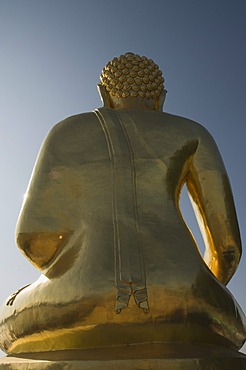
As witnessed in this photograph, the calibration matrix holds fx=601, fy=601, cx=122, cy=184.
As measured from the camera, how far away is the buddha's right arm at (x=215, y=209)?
4574 millimetres

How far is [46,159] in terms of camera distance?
455 cm

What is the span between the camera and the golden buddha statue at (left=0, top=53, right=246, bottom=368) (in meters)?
3.72

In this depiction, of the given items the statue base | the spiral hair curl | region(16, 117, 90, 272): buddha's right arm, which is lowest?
the statue base

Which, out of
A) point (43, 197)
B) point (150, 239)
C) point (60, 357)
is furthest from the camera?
point (43, 197)

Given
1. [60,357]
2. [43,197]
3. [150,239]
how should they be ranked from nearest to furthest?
[60,357] < [150,239] < [43,197]

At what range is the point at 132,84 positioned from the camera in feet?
17.0

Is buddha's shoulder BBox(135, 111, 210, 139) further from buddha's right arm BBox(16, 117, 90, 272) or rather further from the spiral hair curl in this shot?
buddha's right arm BBox(16, 117, 90, 272)

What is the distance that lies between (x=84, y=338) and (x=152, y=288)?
519 mm

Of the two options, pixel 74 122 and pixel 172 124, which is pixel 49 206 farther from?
pixel 172 124

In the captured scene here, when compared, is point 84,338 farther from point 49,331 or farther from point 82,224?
point 82,224

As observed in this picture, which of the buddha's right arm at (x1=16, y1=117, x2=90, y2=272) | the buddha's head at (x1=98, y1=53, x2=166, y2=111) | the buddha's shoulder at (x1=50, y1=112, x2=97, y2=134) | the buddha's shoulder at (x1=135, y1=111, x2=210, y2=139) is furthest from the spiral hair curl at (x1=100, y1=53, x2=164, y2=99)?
the buddha's right arm at (x1=16, y1=117, x2=90, y2=272)

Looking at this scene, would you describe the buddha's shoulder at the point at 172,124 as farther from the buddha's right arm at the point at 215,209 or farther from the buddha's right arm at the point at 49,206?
the buddha's right arm at the point at 49,206

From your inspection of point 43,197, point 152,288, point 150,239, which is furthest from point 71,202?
point 152,288

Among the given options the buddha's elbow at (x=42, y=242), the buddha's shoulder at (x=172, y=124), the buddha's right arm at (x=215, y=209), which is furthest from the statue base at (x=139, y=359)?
the buddha's shoulder at (x=172, y=124)
